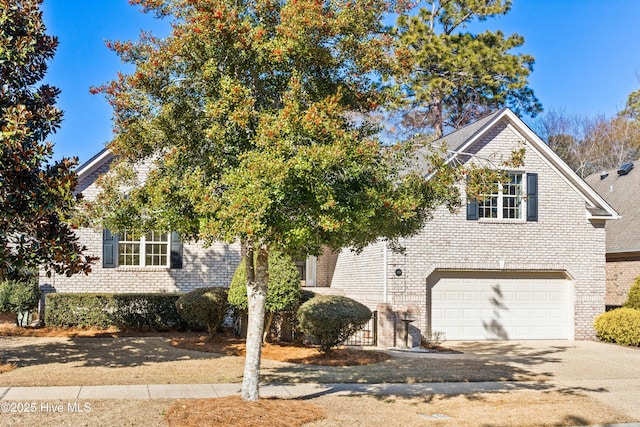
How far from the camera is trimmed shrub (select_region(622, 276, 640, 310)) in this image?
836 inches

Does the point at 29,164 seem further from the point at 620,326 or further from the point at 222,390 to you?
the point at 620,326

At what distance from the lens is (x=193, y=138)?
1030 centimetres

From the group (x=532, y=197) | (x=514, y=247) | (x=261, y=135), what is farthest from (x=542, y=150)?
(x=261, y=135)

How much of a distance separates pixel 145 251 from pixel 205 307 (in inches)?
195

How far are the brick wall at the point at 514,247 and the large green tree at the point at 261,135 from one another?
344 inches

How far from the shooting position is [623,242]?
23.8m

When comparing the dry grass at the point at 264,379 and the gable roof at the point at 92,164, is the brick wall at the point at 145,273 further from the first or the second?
the dry grass at the point at 264,379

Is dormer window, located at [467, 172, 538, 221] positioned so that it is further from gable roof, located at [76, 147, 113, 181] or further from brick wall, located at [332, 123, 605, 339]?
gable roof, located at [76, 147, 113, 181]

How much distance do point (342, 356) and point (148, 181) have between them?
Result: 6.87 meters

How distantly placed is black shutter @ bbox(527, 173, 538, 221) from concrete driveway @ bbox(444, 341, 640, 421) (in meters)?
3.79

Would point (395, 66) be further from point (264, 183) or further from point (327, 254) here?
point (327, 254)

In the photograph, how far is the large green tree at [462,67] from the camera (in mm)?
35188

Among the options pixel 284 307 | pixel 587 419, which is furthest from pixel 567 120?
pixel 587 419

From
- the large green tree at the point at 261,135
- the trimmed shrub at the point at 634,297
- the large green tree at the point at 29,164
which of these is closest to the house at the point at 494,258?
the trimmed shrub at the point at 634,297
